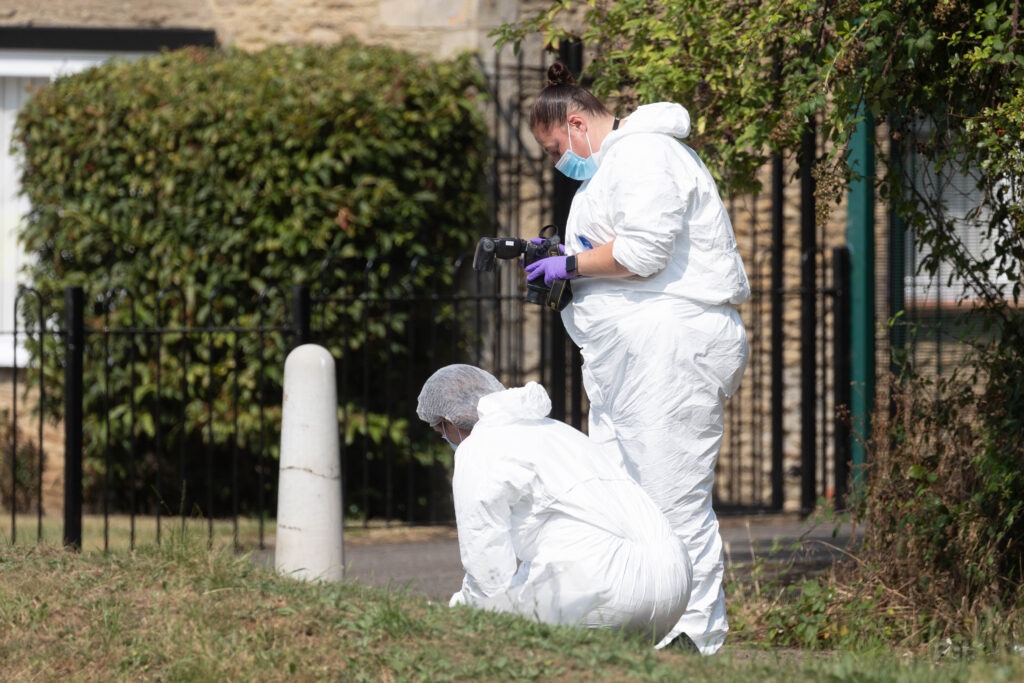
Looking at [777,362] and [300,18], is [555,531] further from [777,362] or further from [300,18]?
[300,18]

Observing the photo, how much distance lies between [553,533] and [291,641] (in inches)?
30.0

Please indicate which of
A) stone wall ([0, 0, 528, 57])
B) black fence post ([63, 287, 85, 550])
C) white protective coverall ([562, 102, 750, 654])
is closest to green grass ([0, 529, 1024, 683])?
white protective coverall ([562, 102, 750, 654])

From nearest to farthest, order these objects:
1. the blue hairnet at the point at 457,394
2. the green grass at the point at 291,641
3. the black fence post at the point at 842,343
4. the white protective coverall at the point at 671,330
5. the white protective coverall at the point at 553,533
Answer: the green grass at the point at 291,641 < the white protective coverall at the point at 553,533 < the blue hairnet at the point at 457,394 < the white protective coverall at the point at 671,330 < the black fence post at the point at 842,343

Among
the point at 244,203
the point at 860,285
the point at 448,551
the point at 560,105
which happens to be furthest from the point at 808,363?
the point at 560,105

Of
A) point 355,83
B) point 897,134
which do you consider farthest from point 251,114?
point 897,134

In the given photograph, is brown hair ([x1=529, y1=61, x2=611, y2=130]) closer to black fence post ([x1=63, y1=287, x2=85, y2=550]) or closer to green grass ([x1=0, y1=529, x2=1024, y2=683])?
green grass ([x1=0, y1=529, x2=1024, y2=683])

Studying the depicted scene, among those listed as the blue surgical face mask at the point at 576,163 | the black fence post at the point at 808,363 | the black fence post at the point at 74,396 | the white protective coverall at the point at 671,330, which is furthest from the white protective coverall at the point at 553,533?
the black fence post at the point at 808,363

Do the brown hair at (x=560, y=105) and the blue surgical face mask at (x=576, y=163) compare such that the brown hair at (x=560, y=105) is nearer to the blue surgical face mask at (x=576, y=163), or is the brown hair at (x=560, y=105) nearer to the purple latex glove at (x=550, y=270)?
the blue surgical face mask at (x=576, y=163)

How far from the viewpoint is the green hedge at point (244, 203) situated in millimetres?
7973

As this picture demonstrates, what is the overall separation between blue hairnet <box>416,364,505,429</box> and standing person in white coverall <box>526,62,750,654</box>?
0.45m

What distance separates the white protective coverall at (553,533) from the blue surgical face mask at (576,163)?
892mm

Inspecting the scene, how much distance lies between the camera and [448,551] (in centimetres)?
712

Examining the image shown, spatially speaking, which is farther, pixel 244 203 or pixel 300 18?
pixel 300 18

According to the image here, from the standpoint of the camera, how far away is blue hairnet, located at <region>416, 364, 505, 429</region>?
3738 millimetres
